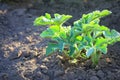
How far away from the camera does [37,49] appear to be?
257 cm

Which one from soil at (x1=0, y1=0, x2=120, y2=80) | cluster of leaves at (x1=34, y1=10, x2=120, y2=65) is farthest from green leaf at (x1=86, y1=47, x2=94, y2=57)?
soil at (x1=0, y1=0, x2=120, y2=80)

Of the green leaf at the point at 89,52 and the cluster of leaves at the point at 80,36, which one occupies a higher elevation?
the cluster of leaves at the point at 80,36

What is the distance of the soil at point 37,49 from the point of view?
7.46 ft

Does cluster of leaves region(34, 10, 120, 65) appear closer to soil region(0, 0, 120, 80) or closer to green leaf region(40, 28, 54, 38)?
green leaf region(40, 28, 54, 38)

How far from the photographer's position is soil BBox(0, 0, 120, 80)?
7.46ft

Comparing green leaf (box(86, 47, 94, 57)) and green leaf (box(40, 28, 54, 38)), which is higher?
green leaf (box(40, 28, 54, 38))

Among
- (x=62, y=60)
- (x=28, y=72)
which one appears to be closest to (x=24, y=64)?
(x=28, y=72)

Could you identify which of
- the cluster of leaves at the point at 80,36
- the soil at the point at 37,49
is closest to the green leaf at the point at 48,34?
the cluster of leaves at the point at 80,36

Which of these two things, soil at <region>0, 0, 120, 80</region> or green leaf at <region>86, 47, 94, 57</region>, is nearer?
green leaf at <region>86, 47, 94, 57</region>

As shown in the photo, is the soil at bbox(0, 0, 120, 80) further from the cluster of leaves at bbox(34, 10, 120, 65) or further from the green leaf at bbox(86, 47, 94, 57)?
the green leaf at bbox(86, 47, 94, 57)

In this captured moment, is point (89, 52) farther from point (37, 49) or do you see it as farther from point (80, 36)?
point (37, 49)

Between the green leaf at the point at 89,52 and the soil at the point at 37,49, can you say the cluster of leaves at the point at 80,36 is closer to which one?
the green leaf at the point at 89,52

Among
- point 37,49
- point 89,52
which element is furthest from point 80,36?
point 37,49

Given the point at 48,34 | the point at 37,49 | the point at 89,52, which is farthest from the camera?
the point at 37,49
